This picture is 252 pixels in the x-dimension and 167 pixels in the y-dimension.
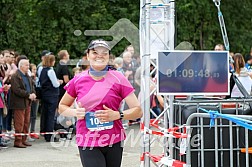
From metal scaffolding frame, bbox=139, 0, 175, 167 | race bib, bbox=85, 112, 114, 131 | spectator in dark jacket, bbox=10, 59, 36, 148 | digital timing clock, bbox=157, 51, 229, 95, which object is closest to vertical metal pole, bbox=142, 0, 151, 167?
→ metal scaffolding frame, bbox=139, 0, 175, 167

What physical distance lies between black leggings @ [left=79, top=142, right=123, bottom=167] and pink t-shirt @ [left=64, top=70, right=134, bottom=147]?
61mm

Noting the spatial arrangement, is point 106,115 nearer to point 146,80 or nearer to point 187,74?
point 187,74

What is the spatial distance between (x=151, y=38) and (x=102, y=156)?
249 centimetres

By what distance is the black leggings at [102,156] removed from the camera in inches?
212

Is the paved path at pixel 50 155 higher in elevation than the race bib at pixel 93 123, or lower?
lower

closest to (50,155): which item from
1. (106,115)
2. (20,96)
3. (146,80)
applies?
(20,96)

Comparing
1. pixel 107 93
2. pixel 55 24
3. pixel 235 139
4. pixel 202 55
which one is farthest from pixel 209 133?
pixel 55 24

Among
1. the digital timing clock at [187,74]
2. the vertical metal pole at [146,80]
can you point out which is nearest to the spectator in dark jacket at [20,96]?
the vertical metal pole at [146,80]

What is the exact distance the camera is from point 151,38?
746 centimetres

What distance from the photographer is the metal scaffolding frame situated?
709cm

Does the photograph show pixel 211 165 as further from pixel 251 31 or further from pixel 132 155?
pixel 251 31

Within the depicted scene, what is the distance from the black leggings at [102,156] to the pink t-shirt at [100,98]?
6 cm

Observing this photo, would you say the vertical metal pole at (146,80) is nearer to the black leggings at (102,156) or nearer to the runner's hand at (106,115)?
the black leggings at (102,156)

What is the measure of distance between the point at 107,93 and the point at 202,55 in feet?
5.33
